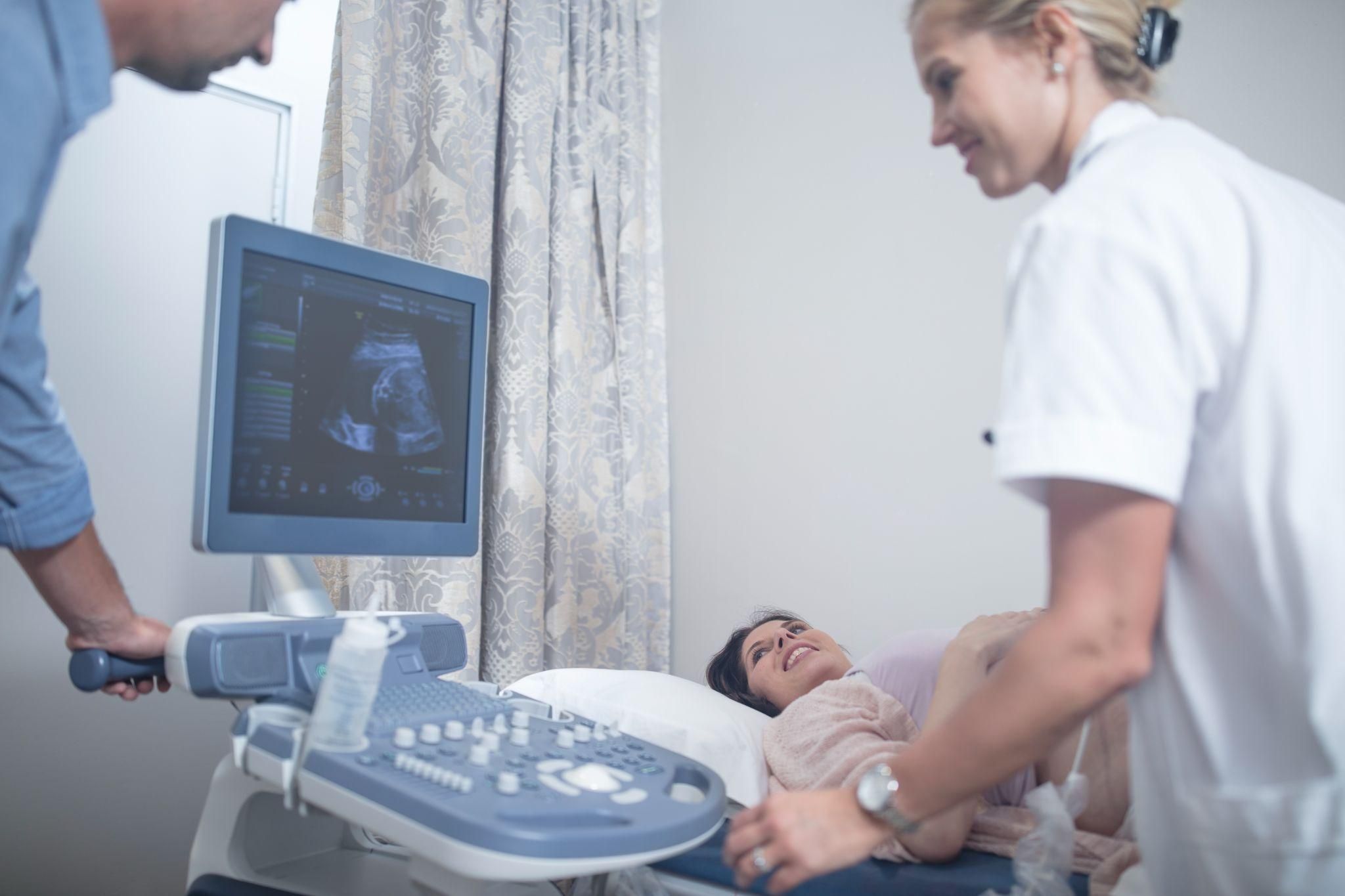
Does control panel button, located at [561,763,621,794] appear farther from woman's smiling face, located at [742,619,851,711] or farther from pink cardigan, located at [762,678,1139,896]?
woman's smiling face, located at [742,619,851,711]

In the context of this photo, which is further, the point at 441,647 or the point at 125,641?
the point at 441,647

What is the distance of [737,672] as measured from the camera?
2.01 metres

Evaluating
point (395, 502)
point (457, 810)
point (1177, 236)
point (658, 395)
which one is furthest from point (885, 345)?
point (457, 810)

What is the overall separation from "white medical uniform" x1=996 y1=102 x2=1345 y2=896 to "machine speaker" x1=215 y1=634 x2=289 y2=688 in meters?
0.80

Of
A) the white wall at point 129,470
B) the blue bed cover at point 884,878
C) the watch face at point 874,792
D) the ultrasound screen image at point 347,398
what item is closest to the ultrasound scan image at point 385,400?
the ultrasound screen image at point 347,398

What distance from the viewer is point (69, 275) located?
1.91 meters

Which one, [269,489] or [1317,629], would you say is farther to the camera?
[269,489]

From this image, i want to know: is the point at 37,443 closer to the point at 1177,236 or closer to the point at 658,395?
the point at 1177,236

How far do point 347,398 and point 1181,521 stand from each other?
3.10 ft

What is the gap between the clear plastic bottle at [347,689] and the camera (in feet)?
2.90

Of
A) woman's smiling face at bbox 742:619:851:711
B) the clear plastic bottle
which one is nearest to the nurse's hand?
the clear plastic bottle

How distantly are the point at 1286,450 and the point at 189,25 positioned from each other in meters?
1.12

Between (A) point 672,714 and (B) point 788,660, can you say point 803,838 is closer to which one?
(A) point 672,714

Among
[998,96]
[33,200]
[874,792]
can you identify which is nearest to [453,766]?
[874,792]
